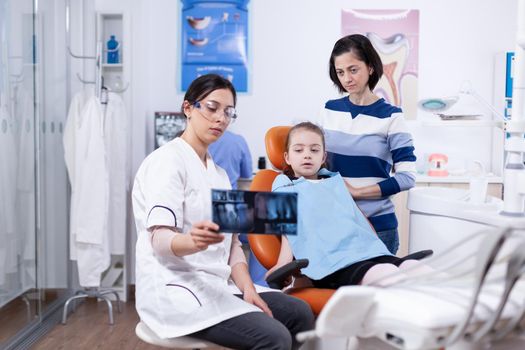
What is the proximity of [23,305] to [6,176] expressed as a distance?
642mm

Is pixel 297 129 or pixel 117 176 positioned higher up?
pixel 297 129

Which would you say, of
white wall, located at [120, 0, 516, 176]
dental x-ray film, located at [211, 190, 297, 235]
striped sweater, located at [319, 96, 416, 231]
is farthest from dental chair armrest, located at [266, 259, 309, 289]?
white wall, located at [120, 0, 516, 176]

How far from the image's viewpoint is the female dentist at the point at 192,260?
1.58m

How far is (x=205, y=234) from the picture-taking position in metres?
1.37

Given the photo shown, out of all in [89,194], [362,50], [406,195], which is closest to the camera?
[362,50]

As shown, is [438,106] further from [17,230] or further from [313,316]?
[17,230]

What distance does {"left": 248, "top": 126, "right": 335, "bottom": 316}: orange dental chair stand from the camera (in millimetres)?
1850

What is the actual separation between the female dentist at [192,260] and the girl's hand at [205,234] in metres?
0.05

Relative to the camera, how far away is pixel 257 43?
4145 millimetres

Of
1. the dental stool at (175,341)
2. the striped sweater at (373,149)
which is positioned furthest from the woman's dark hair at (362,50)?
the dental stool at (175,341)

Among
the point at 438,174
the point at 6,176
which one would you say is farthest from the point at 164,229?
the point at 438,174

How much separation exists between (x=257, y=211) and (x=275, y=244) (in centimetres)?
79

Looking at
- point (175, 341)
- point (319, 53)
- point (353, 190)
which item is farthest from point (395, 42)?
point (175, 341)

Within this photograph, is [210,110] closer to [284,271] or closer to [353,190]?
[284,271]
